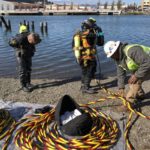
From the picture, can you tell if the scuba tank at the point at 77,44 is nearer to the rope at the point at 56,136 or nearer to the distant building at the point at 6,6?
the rope at the point at 56,136

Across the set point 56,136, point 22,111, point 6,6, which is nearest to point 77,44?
point 22,111

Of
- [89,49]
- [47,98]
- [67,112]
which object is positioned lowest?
[47,98]

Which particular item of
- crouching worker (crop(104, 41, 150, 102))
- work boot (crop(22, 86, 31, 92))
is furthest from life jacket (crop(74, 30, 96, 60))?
work boot (crop(22, 86, 31, 92))

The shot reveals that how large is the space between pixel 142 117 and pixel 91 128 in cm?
144

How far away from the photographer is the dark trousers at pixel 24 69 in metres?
8.03

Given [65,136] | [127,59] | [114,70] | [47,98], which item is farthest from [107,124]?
[114,70]

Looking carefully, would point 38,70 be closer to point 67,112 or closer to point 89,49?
point 89,49

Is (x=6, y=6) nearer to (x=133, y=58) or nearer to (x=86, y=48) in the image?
(x=86, y=48)

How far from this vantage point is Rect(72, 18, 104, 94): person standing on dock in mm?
7613

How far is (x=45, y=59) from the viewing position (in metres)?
16.7

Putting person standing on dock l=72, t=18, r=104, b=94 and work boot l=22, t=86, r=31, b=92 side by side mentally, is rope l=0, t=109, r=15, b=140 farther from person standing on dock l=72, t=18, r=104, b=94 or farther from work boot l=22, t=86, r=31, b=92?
person standing on dock l=72, t=18, r=104, b=94

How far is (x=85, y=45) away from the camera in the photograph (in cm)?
769

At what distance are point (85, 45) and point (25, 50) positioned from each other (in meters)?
1.62

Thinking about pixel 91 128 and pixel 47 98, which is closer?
pixel 91 128
